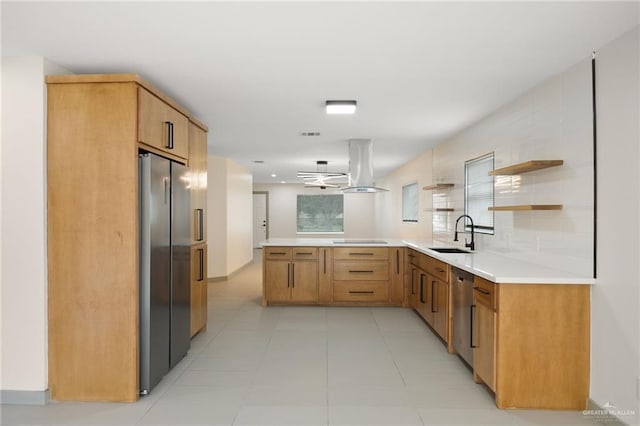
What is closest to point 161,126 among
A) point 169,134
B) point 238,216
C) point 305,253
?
point 169,134

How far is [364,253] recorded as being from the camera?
5.25 meters

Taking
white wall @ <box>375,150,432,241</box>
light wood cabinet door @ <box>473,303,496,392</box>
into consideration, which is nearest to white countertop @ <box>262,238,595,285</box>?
light wood cabinet door @ <box>473,303,496,392</box>

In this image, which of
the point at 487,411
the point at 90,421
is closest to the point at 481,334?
the point at 487,411

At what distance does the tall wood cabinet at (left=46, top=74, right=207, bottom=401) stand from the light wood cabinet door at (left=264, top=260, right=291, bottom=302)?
9.00ft

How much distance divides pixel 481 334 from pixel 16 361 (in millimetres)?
3238

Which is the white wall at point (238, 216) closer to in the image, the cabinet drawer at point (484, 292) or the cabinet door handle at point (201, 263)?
the cabinet door handle at point (201, 263)

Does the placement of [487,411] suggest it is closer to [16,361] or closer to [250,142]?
[16,361]

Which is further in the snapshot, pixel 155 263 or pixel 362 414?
pixel 155 263

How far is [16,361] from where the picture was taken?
2.54 metres

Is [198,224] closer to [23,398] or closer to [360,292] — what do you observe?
[23,398]

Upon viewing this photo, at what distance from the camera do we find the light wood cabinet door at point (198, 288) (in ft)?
12.0

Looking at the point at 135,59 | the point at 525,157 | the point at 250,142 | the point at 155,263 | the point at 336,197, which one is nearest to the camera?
the point at 135,59

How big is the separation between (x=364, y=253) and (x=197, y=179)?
251 cm

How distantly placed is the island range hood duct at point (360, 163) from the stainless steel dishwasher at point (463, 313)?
92.3 inches
